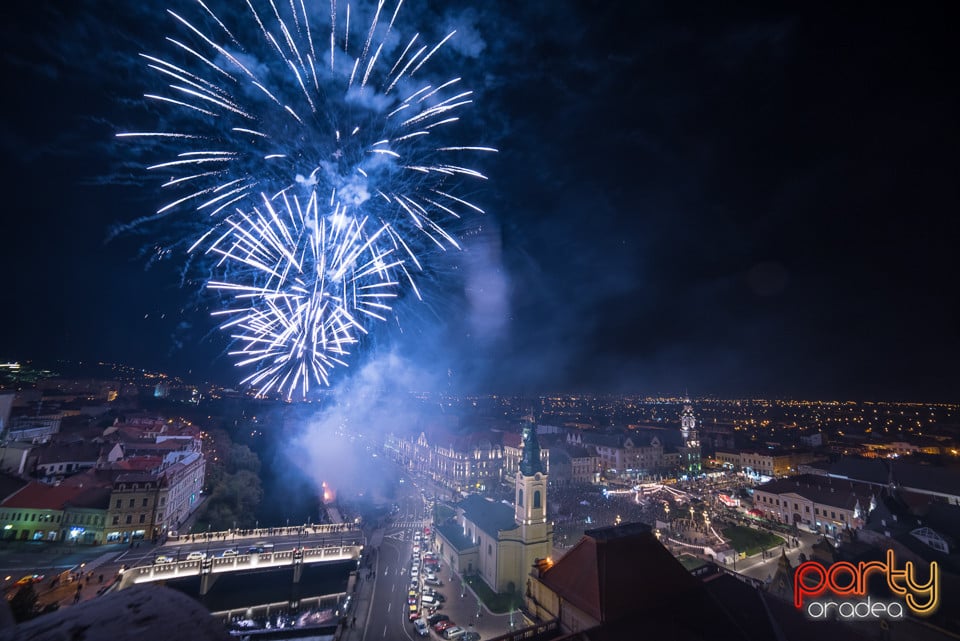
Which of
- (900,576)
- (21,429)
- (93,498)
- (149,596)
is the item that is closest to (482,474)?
(93,498)

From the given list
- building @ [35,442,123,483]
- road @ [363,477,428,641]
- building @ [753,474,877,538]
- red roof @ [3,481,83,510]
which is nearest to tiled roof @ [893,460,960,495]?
building @ [753,474,877,538]

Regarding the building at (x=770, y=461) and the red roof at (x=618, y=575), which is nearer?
the red roof at (x=618, y=575)

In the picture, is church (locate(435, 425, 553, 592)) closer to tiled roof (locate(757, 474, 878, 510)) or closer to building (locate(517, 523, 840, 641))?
building (locate(517, 523, 840, 641))

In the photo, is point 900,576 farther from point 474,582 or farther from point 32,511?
point 32,511

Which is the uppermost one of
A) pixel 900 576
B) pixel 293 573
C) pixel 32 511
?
pixel 900 576

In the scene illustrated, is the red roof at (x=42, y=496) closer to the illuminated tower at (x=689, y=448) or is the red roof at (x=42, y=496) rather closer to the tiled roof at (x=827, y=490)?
the tiled roof at (x=827, y=490)

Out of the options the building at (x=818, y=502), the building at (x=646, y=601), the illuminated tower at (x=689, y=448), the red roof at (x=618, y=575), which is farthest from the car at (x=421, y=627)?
the illuminated tower at (x=689, y=448)
